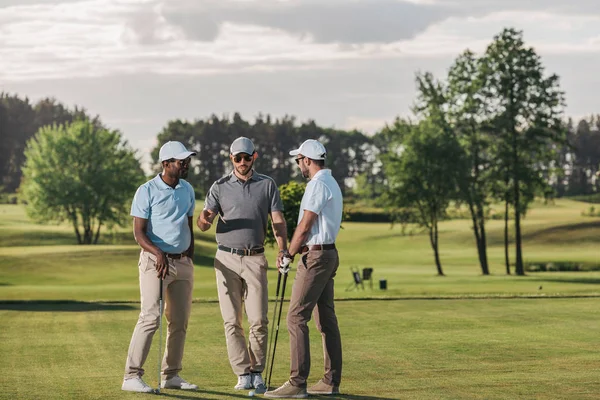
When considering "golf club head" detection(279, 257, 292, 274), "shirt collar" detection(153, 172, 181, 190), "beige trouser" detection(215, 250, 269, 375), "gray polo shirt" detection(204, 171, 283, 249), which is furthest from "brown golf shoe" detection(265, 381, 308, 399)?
"shirt collar" detection(153, 172, 181, 190)

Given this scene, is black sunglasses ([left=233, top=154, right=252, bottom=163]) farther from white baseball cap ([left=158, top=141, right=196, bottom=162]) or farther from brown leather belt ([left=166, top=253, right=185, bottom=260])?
brown leather belt ([left=166, top=253, right=185, bottom=260])

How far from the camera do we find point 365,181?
535 feet

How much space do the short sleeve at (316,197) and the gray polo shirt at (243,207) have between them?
0.68 meters

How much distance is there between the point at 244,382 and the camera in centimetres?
1242

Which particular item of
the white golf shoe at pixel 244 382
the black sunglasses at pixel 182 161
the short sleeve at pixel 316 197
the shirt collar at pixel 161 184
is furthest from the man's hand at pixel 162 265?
the short sleeve at pixel 316 197

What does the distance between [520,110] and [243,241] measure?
62989 millimetres

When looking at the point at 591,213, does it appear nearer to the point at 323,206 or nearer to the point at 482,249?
the point at 482,249

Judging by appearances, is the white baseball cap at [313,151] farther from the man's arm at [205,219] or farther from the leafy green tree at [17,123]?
the leafy green tree at [17,123]

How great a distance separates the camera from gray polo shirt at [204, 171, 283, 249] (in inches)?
489

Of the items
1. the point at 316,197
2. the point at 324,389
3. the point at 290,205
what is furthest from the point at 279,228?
the point at 290,205

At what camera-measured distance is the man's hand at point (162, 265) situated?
39.7ft

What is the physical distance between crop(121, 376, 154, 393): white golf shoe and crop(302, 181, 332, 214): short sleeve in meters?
2.46

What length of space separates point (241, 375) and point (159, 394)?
95 centimetres

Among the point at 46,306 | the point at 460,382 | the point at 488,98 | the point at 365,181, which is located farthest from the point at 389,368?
the point at 365,181
